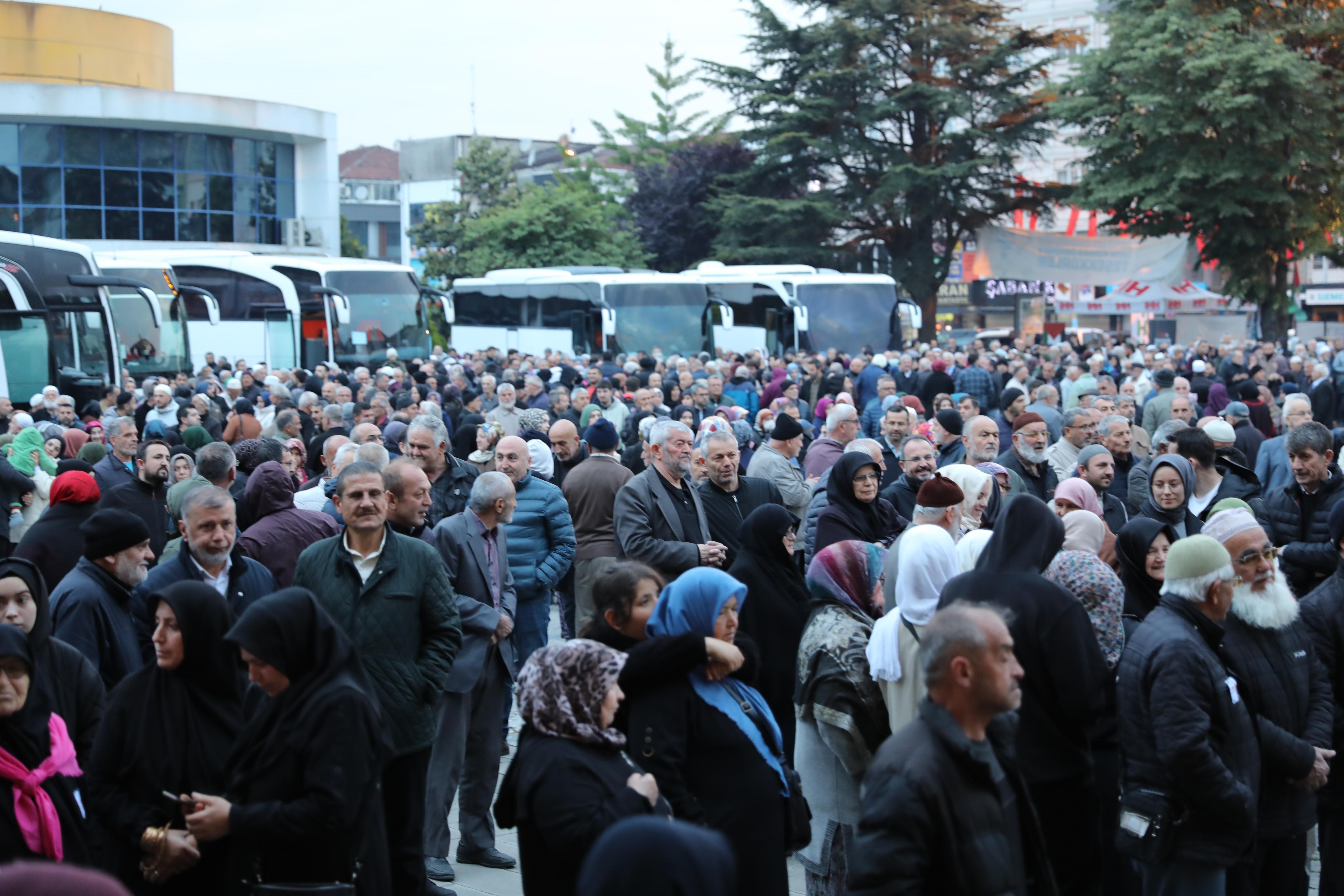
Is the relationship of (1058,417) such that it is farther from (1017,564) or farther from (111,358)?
(111,358)

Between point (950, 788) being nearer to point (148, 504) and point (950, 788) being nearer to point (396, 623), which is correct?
point (396, 623)

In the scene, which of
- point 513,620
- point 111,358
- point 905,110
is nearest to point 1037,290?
point 905,110

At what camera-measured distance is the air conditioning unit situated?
169 feet

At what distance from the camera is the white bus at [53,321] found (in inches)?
729

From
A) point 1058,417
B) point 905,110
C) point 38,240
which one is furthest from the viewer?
point 905,110

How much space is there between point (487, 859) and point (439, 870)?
11.3 inches

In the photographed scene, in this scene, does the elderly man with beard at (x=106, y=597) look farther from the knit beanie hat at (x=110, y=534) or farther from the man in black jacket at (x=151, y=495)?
the man in black jacket at (x=151, y=495)

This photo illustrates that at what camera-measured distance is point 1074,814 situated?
4676 millimetres

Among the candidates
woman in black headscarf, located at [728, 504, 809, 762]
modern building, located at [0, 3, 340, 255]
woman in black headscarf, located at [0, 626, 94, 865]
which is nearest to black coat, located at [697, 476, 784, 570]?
woman in black headscarf, located at [728, 504, 809, 762]

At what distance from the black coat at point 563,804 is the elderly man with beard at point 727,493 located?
378 centimetres

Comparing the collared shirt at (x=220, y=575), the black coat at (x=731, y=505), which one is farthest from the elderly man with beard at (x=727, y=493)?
the collared shirt at (x=220, y=575)

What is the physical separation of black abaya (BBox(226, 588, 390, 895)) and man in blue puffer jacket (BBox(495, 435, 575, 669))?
3645 millimetres

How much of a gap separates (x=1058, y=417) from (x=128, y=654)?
9170mm

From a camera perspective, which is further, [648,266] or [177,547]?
[648,266]
